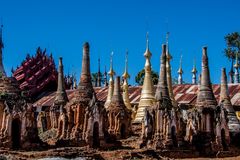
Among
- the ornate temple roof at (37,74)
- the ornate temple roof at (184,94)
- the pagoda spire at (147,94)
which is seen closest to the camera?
the pagoda spire at (147,94)

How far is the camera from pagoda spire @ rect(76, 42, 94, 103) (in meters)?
32.0

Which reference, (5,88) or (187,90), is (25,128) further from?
(187,90)

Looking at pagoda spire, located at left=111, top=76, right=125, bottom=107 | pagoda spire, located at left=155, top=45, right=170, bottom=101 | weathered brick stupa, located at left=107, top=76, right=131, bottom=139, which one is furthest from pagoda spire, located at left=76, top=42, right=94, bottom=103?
pagoda spire, located at left=155, top=45, right=170, bottom=101

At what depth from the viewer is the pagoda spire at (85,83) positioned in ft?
105

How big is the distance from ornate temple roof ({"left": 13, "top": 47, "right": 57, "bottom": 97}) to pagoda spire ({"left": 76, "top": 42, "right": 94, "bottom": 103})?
24.1m

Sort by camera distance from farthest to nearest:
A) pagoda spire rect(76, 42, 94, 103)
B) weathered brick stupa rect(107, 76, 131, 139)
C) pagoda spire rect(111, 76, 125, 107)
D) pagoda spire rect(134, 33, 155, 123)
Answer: pagoda spire rect(134, 33, 155, 123) → pagoda spire rect(111, 76, 125, 107) → weathered brick stupa rect(107, 76, 131, 139) → pagoda spire rect(76, 42, 94, 103)

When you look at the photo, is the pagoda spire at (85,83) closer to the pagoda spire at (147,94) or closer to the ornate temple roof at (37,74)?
the pagoda spire at (147,94)

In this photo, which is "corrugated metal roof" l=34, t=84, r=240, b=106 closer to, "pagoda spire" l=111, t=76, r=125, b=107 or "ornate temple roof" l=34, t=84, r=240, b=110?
"ornate temple roof" l=34, t=84, r=240, b=110

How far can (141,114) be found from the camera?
37906 mm

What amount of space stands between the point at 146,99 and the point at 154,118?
874cm

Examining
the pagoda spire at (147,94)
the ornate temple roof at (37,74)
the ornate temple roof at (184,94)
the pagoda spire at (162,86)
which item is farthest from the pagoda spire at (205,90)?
the ornate temple roof at (37,74)

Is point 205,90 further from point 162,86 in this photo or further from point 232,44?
point 232,44

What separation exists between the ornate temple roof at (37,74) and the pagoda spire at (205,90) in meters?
27.4

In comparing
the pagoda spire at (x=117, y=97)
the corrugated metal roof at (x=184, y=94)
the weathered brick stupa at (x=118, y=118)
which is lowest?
the weathered brick stupa at (x=118, y=118)
